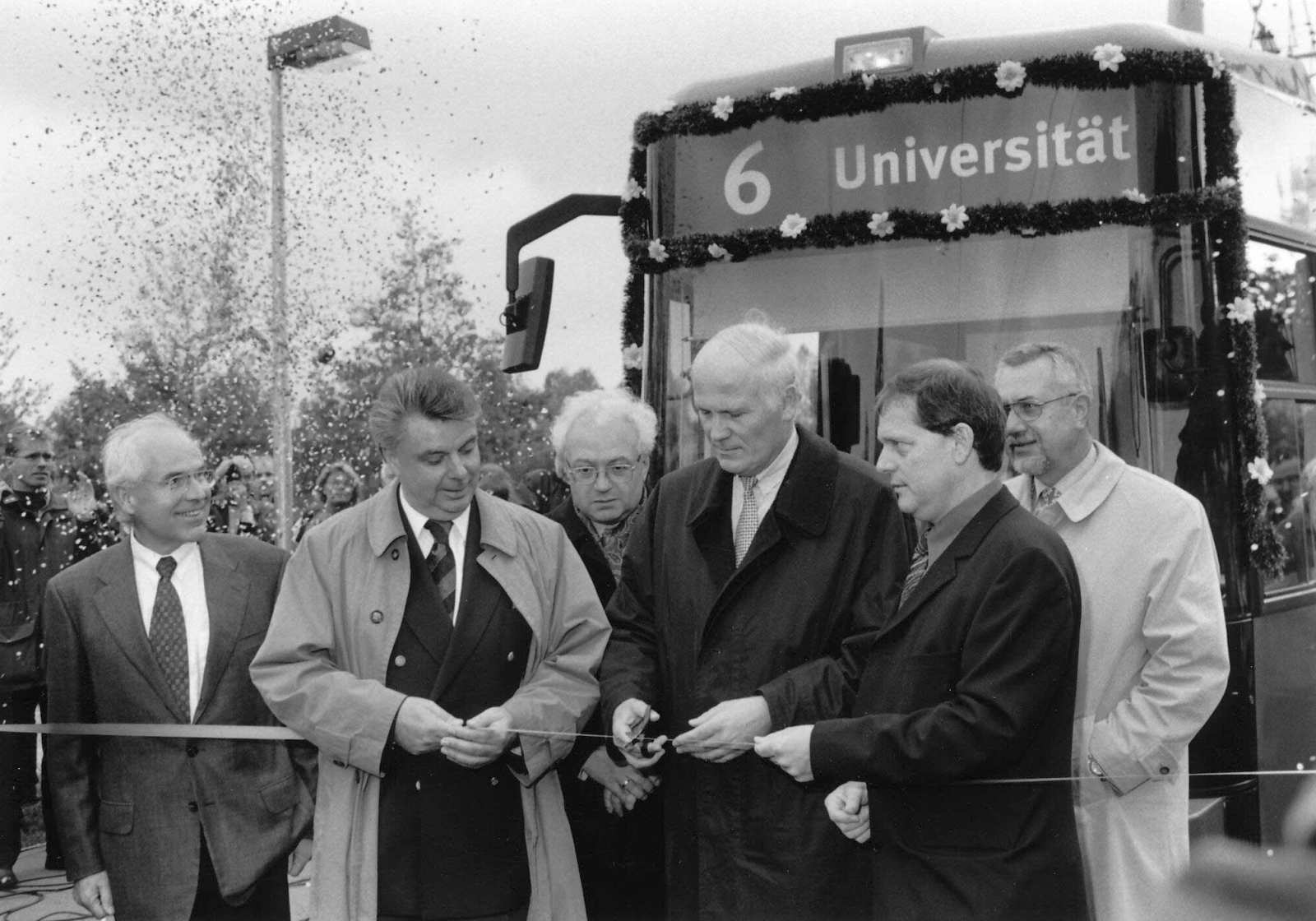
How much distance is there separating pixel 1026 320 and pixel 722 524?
161cm

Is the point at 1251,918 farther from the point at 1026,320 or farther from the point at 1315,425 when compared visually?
the point at 1315,425

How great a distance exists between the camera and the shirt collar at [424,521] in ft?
11.5

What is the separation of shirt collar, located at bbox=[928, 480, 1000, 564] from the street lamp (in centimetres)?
547

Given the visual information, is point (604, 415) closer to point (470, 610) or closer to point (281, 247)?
point (470, 610)

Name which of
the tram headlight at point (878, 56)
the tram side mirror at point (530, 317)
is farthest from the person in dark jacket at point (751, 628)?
the tram side mirror at point (530, 317)

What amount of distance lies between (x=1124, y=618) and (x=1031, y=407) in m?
0.58

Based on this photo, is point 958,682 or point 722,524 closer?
point 958,682

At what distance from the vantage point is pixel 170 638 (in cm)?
370

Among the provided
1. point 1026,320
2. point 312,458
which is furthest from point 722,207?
point 312,458

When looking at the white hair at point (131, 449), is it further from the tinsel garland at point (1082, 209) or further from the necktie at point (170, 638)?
the tinsel garland at point (1082, 209)

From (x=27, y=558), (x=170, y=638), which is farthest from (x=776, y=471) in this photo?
(x=27, y=558)

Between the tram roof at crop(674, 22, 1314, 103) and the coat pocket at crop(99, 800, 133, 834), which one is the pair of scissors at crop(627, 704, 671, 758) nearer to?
the coat pocket at crop(99, 800, 133, 834)

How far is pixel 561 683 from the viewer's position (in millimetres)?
3506

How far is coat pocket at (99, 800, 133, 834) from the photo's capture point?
3.61 meters
